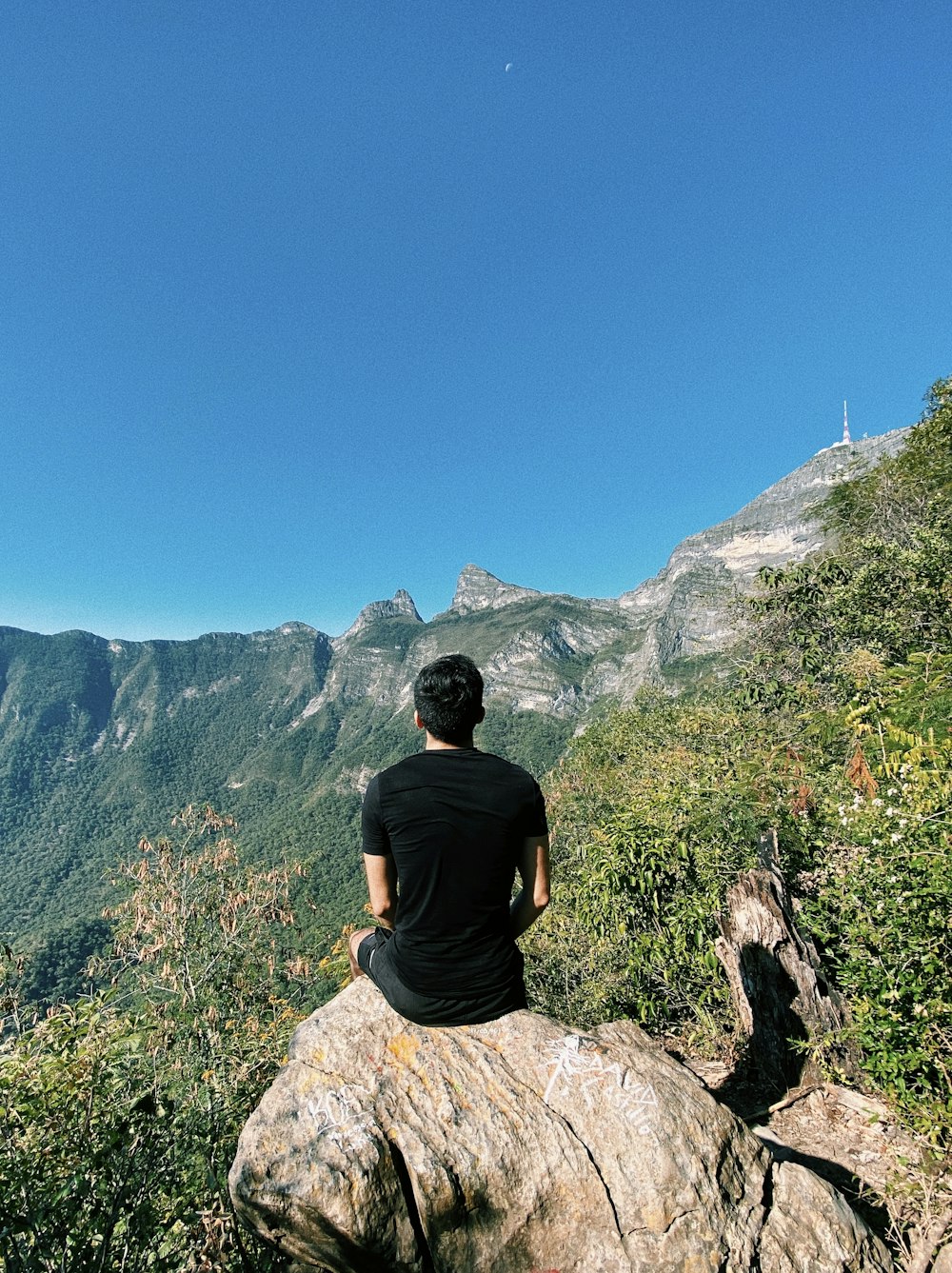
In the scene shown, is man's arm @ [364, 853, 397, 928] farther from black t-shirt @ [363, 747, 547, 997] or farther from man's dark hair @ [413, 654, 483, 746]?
man's dark hair @ [413, 654, 483, 746]

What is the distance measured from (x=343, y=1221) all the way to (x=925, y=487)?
23437 mm

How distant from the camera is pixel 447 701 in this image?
259cm

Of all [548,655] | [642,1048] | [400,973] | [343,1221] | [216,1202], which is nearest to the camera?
[343,1221]

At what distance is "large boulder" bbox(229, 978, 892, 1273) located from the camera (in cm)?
234

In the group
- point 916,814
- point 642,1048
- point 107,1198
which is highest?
point 916,814

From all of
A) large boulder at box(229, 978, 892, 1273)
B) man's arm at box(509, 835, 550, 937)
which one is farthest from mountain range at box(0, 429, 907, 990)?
man's arm at box(509, 835, 550, 937)

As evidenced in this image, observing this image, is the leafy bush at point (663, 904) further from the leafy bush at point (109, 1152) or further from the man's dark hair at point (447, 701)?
the man's dark hair at point (447, 701)

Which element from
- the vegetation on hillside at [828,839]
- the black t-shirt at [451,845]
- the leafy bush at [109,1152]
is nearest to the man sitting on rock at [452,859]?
the black t-shirt at [451,845]

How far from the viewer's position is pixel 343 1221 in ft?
7.54

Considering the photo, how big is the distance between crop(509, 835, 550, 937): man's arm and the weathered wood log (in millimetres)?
2996

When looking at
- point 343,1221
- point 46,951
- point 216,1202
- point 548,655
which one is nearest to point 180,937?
point 216,1202

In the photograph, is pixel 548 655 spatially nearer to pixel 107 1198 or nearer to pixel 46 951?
pixel 46 951

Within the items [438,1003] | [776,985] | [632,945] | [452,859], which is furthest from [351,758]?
[452,859]

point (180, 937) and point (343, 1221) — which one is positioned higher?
point (343, 1221)
